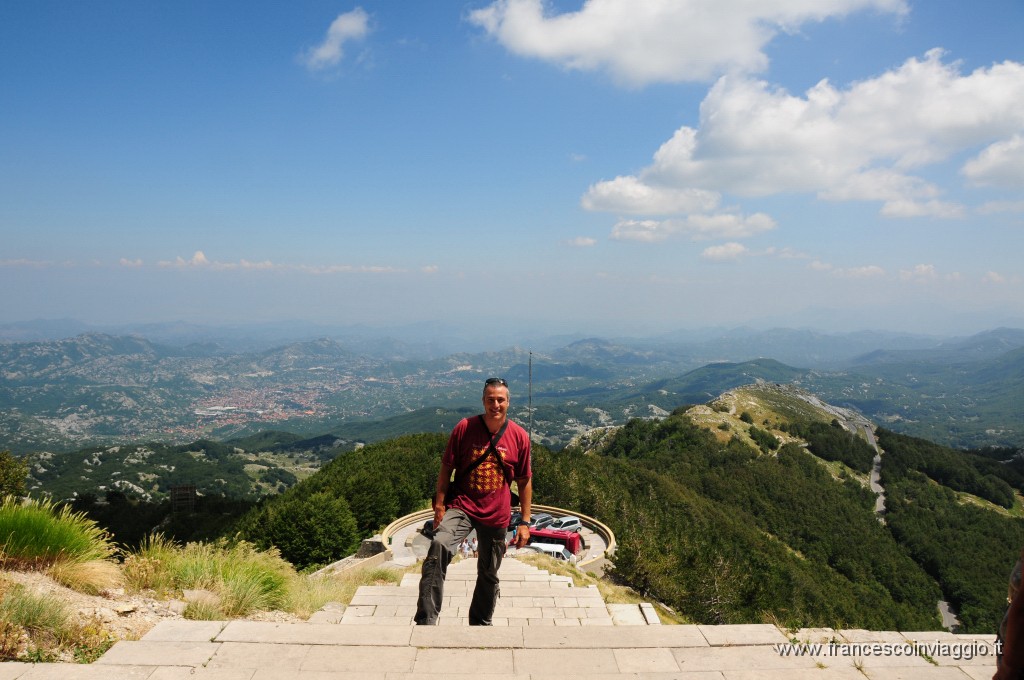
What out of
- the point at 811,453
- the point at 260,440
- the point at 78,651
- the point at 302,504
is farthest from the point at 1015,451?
the point at 260,440

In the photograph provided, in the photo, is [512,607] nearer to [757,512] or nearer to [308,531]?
[308,531]

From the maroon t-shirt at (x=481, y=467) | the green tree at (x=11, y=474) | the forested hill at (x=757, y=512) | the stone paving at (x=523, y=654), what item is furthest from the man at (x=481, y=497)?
the green tree at (x=11, y=474)

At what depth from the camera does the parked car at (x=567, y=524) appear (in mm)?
22406

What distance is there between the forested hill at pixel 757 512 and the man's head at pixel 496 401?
142 inches

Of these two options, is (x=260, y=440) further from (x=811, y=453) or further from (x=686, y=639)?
(x=686, y=639)

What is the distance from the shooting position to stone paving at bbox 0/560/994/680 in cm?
421

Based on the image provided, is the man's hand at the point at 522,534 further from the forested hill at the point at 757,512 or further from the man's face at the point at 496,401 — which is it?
the forested hill at the point at 757,512

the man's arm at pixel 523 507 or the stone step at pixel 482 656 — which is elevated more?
the man's arm at pixel 523 507

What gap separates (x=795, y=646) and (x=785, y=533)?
236ft

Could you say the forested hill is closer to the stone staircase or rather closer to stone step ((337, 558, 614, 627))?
the stone staircase

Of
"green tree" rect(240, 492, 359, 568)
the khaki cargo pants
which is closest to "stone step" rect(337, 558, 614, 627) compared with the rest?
the khaki cargo pants

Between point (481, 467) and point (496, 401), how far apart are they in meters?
0.71

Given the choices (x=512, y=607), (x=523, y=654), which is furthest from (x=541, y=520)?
(x=523, y=654)

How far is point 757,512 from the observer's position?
6956 centimetres
